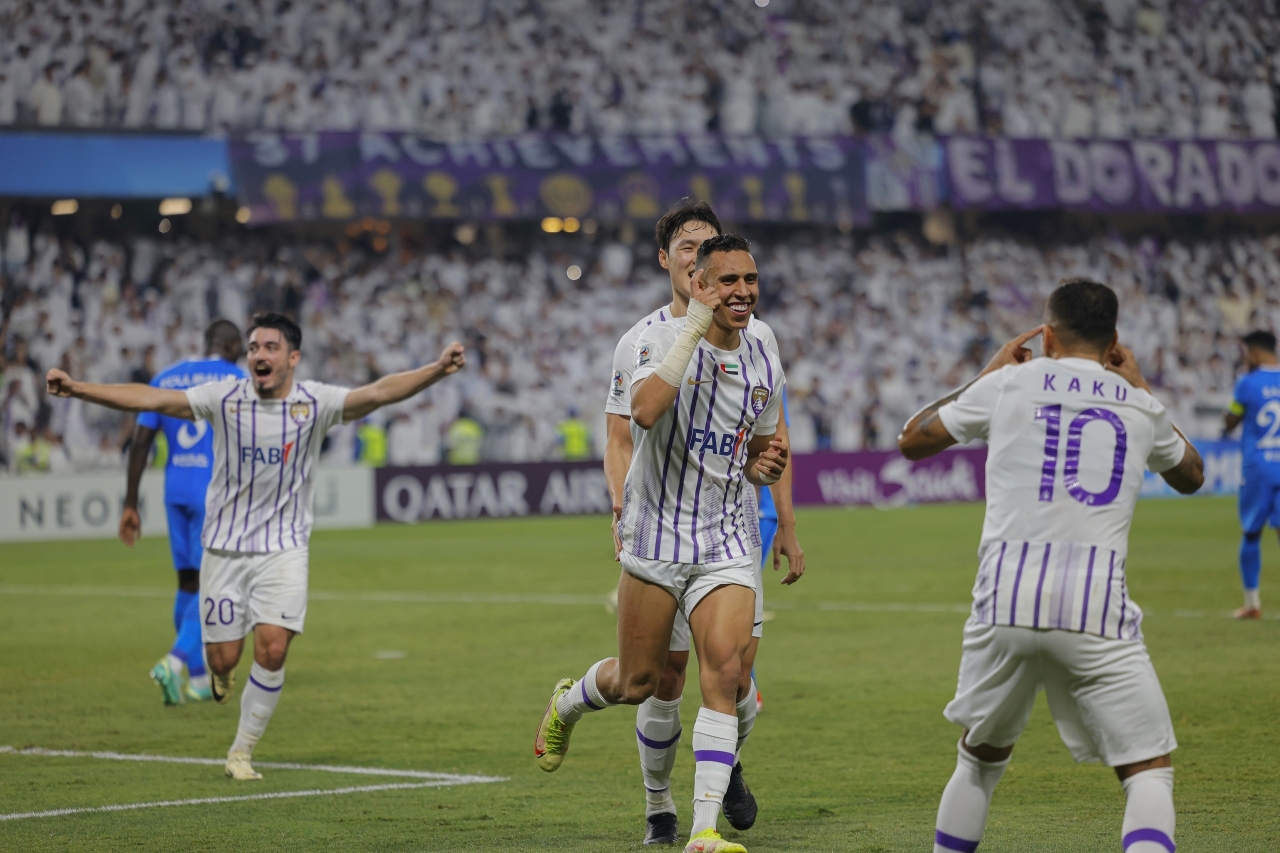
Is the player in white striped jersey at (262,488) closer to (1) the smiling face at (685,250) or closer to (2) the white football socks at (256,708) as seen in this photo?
(2) the white football socks at (256,708)

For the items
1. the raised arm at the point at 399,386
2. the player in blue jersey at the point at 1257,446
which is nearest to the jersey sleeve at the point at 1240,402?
the player in blue jersey at the point at 1257,446

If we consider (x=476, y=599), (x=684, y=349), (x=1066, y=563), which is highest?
(x=684, y=349)

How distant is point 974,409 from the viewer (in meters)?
4.91

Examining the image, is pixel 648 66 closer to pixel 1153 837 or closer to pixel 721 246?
pixel 721 246

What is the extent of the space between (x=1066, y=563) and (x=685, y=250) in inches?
96.4

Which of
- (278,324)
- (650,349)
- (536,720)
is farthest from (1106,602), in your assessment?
(536,720)

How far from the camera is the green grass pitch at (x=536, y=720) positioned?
6.79 metres

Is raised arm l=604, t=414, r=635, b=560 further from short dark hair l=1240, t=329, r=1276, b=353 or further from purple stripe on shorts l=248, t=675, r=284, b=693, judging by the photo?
short dark hair l=1240, t=329, r=1276, b=353

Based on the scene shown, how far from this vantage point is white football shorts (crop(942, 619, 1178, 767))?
4.70 meters

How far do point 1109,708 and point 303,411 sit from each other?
193 inches

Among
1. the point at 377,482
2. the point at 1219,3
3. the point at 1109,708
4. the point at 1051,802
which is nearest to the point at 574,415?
the point at 377,482

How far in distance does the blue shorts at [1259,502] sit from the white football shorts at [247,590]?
9.05m

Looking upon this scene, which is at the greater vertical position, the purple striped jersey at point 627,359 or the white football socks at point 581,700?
the purple striped jersey at point 627,359

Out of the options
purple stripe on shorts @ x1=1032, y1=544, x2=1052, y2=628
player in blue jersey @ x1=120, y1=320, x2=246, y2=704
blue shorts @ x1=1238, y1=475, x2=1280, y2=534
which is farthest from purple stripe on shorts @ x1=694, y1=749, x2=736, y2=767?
blue shorts @ x1=1238, y1=475, x2=1280, y2=534
